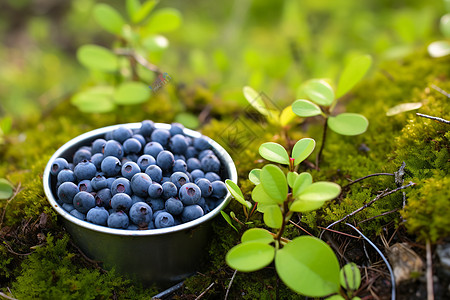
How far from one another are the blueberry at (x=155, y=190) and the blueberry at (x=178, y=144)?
0.84 feet

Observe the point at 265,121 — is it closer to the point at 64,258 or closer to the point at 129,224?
the point at 129,224

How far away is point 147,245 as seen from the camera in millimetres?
1194

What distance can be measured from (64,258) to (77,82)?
106 inches

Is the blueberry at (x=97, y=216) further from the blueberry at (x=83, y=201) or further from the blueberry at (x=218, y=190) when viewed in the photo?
the blueberry at (x=218, y=190)

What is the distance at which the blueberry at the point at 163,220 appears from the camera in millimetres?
1206

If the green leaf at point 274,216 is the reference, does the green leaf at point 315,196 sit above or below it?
above

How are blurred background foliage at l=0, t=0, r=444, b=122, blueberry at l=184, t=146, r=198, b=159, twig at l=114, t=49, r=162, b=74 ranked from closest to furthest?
blueberry at l=184, t=146, r=198, b=159 < twig at l=114, t=49, r=162, b=74 < blurred background foliage at l=0, t=0, r=444, b=122

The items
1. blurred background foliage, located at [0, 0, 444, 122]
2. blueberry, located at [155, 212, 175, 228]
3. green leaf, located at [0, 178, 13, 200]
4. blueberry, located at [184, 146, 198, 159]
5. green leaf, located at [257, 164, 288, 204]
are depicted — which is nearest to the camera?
green leaf, located at [257, 164, 288, 204]

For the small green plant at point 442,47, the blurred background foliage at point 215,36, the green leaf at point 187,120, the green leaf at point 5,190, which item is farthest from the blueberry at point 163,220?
the blurred background foliage at point 215,36

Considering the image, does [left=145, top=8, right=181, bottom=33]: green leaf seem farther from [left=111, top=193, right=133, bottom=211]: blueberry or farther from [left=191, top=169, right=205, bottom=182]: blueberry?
[left=111, top=193, right=133, bottom=211]: blueberry

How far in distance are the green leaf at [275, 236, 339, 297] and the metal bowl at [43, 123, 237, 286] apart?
12.3 inches

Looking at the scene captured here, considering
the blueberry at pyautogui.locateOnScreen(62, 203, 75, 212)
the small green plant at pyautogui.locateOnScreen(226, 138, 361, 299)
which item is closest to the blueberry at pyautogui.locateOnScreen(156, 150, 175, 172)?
the blueberry at pyautogui.locateOnScreen(62, 203, 75, 212)

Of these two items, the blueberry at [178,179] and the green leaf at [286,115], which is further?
the green leaf at [286,115]

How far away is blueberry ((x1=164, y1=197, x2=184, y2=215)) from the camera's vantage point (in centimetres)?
124
